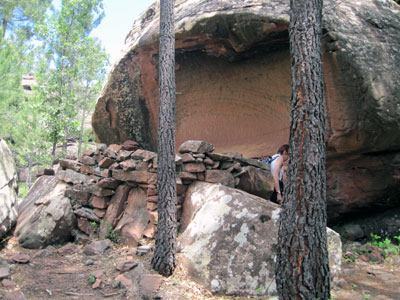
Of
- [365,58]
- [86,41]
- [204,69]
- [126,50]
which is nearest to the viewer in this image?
[365,58]

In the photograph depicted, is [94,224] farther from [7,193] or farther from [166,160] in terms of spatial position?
[166,160]

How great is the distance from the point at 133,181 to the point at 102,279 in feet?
6.24

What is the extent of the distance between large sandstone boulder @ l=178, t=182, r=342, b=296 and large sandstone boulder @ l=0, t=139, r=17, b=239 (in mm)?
2896


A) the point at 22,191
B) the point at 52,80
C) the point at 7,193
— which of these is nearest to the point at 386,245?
the point at 7,193

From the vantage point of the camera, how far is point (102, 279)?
415 cm

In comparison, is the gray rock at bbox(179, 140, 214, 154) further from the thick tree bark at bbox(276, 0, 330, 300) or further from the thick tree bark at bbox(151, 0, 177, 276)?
the thick tree bark at bbox(276, 0, 330, 300)

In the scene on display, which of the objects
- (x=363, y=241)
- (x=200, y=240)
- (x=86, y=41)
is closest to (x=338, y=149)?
(x=363, y=241)

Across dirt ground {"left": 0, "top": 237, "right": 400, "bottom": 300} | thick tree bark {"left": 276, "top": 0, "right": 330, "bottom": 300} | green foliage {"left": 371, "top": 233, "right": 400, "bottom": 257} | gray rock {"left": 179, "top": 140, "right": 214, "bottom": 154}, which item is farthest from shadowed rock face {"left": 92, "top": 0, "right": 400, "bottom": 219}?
thick tree bark {"left": 276, "top": 0, "right": 330, "bottom": 300}

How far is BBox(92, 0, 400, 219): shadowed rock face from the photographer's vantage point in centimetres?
499

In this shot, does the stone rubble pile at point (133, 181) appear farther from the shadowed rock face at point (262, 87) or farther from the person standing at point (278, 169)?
the shadowed rock face at point (262, 87)

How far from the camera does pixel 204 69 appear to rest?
25.3ft

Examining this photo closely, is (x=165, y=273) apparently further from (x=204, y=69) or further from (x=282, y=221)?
(x=204, y=69)

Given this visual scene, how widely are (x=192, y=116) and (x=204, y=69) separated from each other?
1171 millimetres

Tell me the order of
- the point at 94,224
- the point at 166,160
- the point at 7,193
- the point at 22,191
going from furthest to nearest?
the point at 22,191 → the point at 94,224 → the point at 7,193 → the point at 166,160
